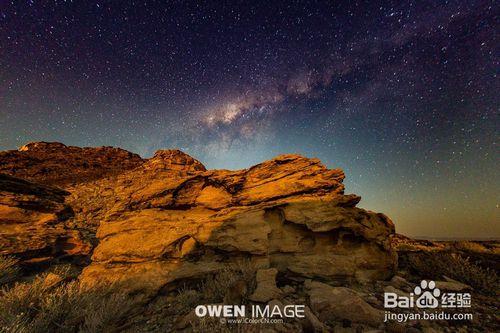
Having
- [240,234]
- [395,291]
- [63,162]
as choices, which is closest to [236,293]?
[240,234]

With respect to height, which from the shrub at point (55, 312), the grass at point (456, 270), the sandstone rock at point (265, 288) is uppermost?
the grass at point (456, 270)

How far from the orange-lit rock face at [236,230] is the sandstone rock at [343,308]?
170 centimetres

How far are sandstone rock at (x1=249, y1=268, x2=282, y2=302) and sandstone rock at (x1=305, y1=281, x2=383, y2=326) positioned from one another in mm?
936

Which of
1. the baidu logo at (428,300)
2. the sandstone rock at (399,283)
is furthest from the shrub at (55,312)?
the sandstone rock at (399,283)

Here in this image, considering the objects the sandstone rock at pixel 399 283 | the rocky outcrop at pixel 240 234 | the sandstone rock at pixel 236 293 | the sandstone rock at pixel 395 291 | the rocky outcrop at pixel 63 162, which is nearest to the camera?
the sandstone rock at pixel 236 293

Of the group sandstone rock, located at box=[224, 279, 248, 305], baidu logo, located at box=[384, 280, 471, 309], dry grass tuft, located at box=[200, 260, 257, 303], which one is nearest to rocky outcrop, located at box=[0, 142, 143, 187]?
dry grass tuft, located at box=[200, 260, 257, 303]

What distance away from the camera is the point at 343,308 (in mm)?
4297

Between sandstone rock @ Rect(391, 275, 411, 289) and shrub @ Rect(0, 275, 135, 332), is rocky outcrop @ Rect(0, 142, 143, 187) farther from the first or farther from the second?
sandstone rock @ Rect(391, 275, 411, 289)

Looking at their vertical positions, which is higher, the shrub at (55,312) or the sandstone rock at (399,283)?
the sandstone rock at (399,283)

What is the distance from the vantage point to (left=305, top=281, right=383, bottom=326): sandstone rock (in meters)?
4.11

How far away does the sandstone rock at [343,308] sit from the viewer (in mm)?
4113

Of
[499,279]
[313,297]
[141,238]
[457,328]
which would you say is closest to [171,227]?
[141,238]

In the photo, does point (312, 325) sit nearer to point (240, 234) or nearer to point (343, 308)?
point (343, 308)

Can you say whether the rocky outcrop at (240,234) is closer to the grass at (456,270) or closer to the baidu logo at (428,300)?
the baidu logo at (428,300)
